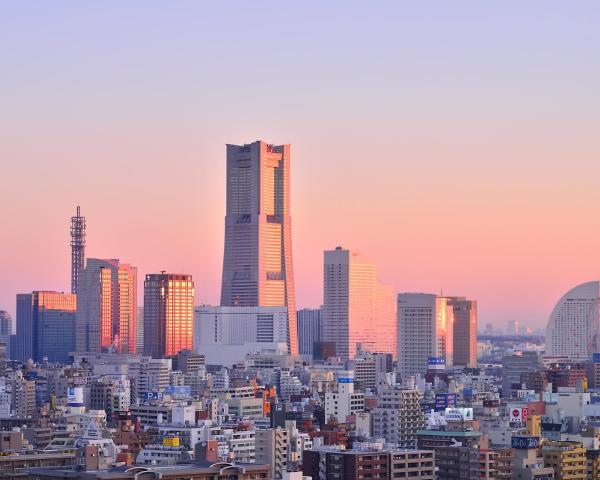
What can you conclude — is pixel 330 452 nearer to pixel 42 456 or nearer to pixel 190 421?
pixel 42 456

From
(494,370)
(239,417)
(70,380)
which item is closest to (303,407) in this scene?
(239,417)

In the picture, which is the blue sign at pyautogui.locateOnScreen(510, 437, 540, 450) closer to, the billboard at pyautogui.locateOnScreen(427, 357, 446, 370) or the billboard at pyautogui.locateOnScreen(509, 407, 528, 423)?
the billboard at pyautogui.locateOnScreen(509, 407, 528, 423)

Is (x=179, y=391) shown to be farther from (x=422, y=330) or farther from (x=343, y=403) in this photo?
(x=422, y=330)

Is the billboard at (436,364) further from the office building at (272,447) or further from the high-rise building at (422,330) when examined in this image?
the office building at (272,447)

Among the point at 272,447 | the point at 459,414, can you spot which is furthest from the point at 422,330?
the point at 272,447

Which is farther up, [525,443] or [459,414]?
[459,414]

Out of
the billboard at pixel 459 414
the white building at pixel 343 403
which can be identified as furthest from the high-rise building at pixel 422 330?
the billboard at pixel 459 414
